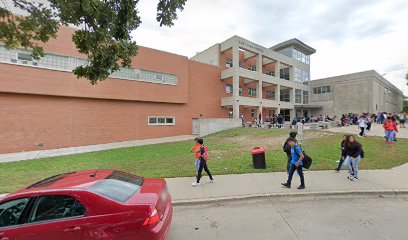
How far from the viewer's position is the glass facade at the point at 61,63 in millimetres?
13617

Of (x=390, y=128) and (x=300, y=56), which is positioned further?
Answer: (x=300, y=56)

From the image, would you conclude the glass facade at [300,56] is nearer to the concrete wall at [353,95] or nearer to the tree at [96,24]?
the concrete wall at [353,95]

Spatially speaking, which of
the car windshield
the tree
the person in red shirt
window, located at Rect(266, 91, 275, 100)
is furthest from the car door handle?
window, located at Rect(266, 91, 275, 100)

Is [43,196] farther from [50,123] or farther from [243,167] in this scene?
[50,123]

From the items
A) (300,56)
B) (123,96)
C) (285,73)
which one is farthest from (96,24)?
(300,56)

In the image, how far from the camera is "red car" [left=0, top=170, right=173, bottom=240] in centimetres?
257

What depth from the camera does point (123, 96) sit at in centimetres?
1869

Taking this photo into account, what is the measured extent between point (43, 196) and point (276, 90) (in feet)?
112

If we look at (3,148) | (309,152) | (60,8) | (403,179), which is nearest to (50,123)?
(3,148)

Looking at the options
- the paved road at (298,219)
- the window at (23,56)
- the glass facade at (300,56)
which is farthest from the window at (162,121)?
the glass facade at (300,56)

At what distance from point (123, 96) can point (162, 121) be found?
484cm

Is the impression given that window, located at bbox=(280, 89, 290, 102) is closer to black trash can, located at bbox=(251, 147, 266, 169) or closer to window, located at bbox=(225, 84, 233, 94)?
window, located at bbox=(225, 84, 233, 94)

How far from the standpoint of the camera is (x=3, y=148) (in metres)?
13.8

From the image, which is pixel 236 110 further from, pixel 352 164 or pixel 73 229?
pixel 73 229
